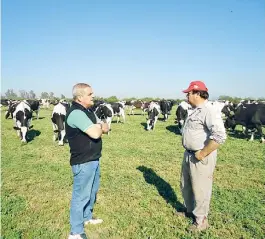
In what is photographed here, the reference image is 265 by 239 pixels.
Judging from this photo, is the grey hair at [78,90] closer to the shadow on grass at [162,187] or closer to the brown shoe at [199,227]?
the brown shoe at [199,227]

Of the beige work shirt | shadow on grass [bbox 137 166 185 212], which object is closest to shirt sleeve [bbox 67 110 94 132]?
the beige work shirt

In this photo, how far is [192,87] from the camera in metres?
4.49

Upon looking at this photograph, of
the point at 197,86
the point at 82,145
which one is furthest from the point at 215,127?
the point at 82,145

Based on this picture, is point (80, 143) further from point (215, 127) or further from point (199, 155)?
point (215, 127)

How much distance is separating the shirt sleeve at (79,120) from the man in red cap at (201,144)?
173 centimetres

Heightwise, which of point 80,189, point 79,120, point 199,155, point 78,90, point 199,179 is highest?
point 78,90

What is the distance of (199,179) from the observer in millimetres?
4559

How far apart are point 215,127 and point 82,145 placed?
2.09m

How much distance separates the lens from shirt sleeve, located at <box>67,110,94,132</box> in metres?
3.91

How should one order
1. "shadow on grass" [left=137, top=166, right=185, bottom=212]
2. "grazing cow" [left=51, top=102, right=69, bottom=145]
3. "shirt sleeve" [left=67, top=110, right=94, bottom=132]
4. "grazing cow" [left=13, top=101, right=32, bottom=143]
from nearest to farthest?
"shirt sleeve" [left=67, top=110, right=94, bottom=132] → "shadow on grass" [left=137, top=166, right=185, bottom=212] → "grazing cow" [left=51, top=102, right=69, bottom=145] → "grazing cow" [left=13, top=101, right=32, bottom=143]

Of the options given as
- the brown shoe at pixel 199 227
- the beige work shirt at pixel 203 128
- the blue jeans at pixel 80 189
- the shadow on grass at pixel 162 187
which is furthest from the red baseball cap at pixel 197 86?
the shadow on grass at pixel 162 187

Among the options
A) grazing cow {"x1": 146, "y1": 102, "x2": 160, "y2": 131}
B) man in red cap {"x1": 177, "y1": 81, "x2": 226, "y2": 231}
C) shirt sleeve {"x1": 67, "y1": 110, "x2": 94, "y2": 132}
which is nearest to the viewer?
shirt sleeve {"x1": 67, "y1": 110, "x2": 94, "y2": 132}

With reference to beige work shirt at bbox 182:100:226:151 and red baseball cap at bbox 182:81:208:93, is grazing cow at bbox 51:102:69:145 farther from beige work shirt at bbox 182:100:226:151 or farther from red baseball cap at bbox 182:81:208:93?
red baseball cap at bbox 182:81:208:93

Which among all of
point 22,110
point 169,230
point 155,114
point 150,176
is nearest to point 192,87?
point 169,230
